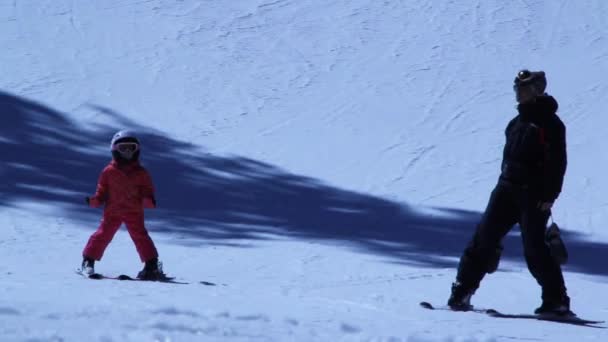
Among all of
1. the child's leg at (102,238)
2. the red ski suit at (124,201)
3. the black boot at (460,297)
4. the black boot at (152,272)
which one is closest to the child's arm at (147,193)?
the red ski suit at (124,201)

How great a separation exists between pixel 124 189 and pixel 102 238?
0.40 meters

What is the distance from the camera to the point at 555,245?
6.53 metres

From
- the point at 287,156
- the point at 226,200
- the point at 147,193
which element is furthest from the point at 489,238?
the point at 287,156

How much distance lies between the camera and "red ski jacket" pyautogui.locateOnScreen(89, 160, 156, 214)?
7914mm

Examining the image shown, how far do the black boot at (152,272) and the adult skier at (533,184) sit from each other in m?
2.41

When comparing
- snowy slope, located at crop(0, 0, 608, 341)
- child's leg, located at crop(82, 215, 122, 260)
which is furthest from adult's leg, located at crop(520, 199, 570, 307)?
child's leg, located at crop(82, 215, 122, 260)

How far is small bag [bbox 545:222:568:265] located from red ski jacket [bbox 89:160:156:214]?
279 cm

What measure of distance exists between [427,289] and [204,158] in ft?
22.2

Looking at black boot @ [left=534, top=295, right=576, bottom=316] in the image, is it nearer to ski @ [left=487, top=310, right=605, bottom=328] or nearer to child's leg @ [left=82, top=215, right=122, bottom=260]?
ski @ [left=487, top=310, right=605, bottom=328]

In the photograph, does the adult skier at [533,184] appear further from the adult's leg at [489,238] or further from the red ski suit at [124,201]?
the red ski suit at [124,201]

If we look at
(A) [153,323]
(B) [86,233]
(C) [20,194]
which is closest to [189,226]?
(B) [86,233]

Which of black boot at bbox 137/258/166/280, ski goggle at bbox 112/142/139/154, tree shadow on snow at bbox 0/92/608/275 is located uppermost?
tree shadow on snow at bbox 0/92/608/275

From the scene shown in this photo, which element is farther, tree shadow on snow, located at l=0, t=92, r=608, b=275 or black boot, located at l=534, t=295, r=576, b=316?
tree shadow on snow, located at l=0, t=92, r=608, b=275

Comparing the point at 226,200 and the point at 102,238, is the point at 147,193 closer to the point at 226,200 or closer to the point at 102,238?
the point at 102,238
